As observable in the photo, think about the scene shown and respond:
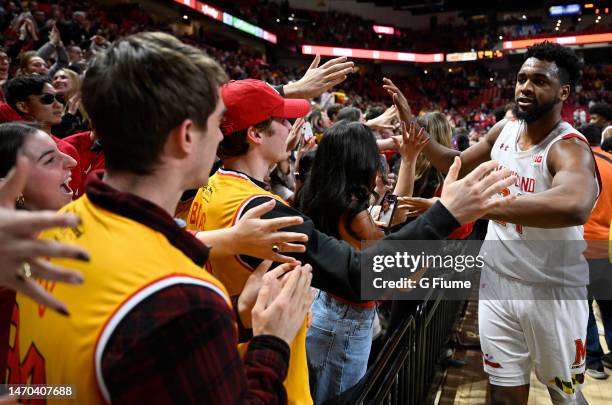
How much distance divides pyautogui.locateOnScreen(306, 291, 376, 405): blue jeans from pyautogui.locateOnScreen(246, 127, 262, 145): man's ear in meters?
0.91

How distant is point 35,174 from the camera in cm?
160

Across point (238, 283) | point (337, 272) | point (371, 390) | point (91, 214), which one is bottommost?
point (371, 390)

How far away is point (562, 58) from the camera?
8.05 feet

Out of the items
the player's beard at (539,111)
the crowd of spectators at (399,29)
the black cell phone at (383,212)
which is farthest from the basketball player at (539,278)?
the crowd of spectators at (399,29)

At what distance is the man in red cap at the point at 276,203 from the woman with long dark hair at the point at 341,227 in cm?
44

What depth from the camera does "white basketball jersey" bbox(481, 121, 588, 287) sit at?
236cm

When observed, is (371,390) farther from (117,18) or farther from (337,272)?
(117,18)

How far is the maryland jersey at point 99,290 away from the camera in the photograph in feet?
2.57

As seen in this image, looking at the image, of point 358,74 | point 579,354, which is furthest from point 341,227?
point 358,74

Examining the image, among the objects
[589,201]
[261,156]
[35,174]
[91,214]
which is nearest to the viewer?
[91,214]

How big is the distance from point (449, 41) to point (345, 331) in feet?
119

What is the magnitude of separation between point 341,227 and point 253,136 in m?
0.68

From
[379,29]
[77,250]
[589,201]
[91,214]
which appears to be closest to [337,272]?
[91,214]

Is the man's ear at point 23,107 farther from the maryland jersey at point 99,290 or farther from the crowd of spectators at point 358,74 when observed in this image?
the crowd of spectators at point 358,74
